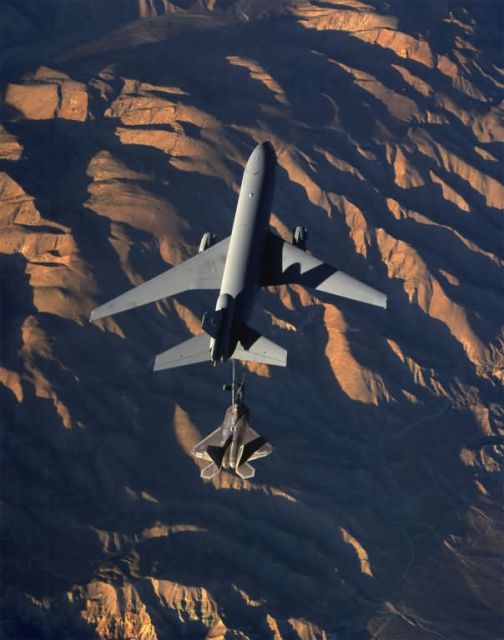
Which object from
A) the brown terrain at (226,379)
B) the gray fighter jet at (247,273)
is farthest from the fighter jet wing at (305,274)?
the brown terrain at (226,379)

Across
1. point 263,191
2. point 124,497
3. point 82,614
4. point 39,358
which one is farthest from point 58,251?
point 263,191

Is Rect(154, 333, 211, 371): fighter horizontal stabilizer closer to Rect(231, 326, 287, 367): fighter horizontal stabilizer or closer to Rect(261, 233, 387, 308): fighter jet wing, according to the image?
Rect(231, 326, 287, 367): fighter horizontal stabilizer

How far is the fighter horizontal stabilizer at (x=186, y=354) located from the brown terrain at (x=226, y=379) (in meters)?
67.1

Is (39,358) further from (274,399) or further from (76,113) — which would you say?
(76,113)

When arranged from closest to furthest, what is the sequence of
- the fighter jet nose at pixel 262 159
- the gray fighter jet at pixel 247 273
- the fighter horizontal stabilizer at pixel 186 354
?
the fighter horizontal stabilizer at pixel 186 354 → the gray fighter jet at pixel 247 273 → the fighter jet nose at pixel 262 159

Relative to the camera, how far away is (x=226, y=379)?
148 metres

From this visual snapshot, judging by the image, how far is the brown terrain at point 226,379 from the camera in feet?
417

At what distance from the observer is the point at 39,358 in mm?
136625

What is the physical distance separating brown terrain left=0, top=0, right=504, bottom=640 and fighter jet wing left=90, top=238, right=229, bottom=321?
6250 cm

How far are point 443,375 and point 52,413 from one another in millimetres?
63720

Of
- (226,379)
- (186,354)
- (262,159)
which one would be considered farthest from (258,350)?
(226,379)

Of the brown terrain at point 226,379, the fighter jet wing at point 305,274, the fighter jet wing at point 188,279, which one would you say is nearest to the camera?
the fighter jet wing at point 188,279

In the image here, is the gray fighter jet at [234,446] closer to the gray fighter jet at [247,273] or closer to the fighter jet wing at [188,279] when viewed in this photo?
the gray fighter jet at [247,273]

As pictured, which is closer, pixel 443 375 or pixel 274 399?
pixel 274 399
